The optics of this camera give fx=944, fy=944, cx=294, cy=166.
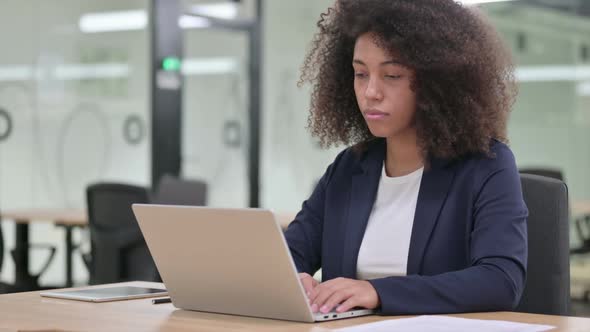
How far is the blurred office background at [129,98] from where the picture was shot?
20.4 feet

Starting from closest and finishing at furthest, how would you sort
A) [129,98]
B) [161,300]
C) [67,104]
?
[161,300]
[67,104]
[129,98]

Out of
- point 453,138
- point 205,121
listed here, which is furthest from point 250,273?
point 205,121

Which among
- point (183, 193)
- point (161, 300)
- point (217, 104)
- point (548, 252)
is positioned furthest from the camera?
point (217, 104)

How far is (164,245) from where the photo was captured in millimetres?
1815

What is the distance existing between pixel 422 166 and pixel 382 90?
23cm

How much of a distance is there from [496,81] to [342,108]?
416 millimetres

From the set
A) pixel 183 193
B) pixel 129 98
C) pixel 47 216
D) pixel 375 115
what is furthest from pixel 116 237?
pixel 375 115

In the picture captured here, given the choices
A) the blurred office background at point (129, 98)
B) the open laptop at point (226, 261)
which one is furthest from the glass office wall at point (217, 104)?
the open laptop at point (226, 261)

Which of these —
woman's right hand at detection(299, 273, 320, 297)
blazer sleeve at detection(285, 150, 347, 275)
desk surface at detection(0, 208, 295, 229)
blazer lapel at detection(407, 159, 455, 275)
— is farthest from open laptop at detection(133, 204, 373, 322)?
desk surface at detection(0, 208, 295, 229)

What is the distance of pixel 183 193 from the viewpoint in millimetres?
4969

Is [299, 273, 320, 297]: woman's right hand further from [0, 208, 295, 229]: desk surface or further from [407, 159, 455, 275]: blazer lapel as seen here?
[0, 208, 295, 229]: desk surface

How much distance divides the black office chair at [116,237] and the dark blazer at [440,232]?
97.1 inches

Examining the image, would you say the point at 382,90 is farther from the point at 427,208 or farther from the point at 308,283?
the point at 308,283

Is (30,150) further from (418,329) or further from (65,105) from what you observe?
(418,329)
